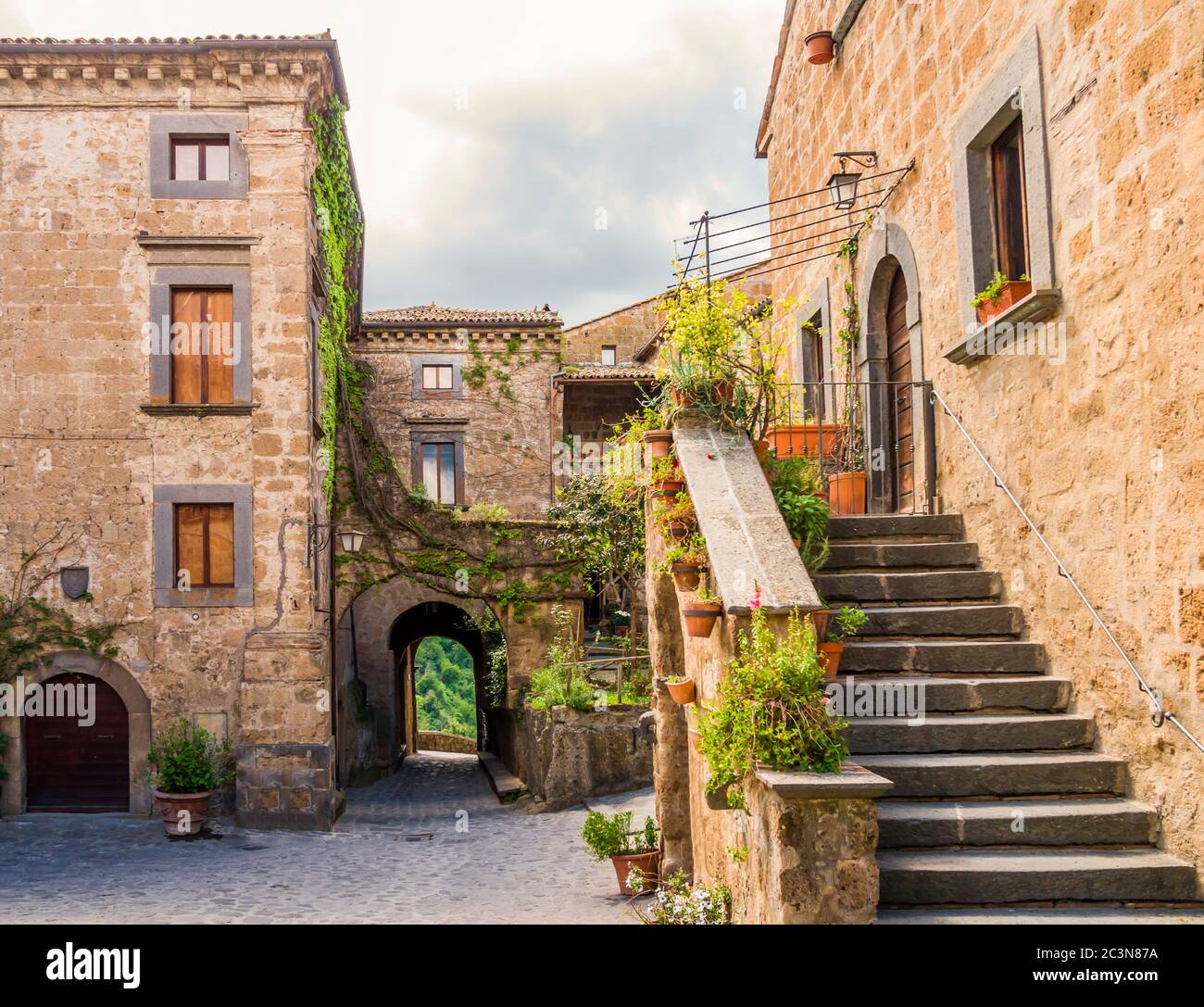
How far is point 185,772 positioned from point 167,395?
4.56m

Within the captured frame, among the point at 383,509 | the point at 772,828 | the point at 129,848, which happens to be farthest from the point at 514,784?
the point at 772,828

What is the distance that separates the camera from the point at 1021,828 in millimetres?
4777

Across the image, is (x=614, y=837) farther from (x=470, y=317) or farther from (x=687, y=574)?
(x=470, y=317)

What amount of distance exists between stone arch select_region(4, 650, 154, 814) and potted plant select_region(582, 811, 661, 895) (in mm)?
7059

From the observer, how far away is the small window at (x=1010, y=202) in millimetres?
6727

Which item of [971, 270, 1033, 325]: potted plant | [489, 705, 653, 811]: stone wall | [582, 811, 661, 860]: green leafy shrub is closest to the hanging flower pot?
[971, 270, 1033, 325]: potted plant

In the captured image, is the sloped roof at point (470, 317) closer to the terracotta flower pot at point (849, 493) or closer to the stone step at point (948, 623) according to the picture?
the terracotta flower pot at point (849, 493)

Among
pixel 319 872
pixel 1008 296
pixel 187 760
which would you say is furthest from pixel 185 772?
pixel 1008 296

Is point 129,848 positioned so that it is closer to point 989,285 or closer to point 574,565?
point 574,565

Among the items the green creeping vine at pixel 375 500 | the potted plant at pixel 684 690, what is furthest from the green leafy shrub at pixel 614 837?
the green creeping vine at pixel 375 500

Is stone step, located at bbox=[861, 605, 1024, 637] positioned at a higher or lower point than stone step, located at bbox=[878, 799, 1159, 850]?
higher

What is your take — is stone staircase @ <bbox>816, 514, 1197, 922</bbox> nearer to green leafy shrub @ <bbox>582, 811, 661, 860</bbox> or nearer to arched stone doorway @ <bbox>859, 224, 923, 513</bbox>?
arched stone doorway @ <bbox>859, 224, 923, 513</bbox>

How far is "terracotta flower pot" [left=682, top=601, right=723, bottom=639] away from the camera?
5.27 m
